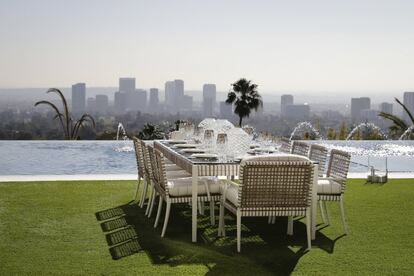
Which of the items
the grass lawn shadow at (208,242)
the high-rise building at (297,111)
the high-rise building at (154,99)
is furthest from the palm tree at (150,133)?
the grass lawn shadow at (208,242)

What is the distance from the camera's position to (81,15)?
17188mm

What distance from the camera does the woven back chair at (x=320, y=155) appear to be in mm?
6918

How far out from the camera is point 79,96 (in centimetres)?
2145

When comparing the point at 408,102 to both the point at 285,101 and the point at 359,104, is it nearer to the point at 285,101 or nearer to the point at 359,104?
the point at 359,104

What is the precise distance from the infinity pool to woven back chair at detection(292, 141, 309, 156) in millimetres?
3784

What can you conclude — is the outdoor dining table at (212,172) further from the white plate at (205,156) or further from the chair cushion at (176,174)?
the chair cushion at (176,174)

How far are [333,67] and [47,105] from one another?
8.71 metres

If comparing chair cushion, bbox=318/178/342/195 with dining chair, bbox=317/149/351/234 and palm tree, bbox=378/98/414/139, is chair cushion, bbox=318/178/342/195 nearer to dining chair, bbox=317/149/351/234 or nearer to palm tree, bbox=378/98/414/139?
dining chair, bbox=317/149/351/234

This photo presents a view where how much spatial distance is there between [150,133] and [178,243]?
35.0 ft

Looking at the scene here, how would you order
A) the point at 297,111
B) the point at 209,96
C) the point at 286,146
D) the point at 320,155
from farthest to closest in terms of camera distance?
the point at 209,96, the point at 297,111, the point at 286,146, the point at 320,155

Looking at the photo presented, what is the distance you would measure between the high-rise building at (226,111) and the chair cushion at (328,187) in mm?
12241

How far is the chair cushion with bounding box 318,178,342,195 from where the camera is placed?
6.21 metres

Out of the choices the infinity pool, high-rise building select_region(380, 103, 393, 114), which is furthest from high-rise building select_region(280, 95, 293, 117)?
the infinity pool

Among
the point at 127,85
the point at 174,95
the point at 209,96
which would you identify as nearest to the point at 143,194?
the point at 209,96
